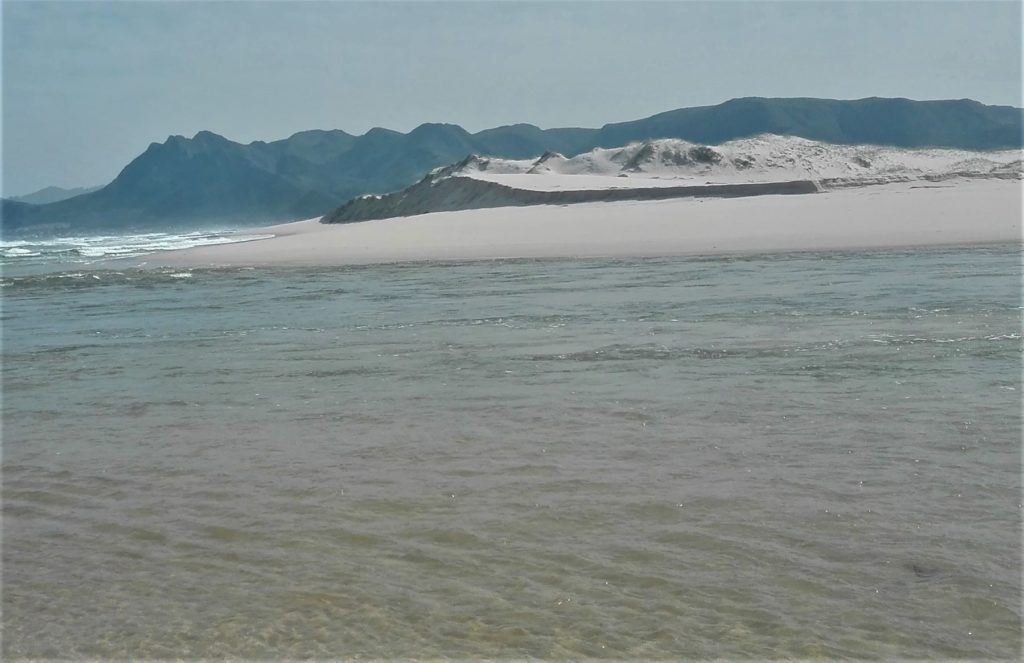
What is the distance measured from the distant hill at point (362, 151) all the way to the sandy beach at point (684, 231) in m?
91.9

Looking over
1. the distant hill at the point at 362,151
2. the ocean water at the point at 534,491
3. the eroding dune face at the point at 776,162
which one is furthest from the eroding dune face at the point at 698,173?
the distant hill at the point at 362,151

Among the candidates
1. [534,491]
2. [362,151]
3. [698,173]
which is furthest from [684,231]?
[362,151]

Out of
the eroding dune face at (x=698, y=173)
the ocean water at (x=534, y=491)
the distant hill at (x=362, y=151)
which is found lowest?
the ocean water at (x=534, y=491)

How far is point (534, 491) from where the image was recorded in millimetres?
5191

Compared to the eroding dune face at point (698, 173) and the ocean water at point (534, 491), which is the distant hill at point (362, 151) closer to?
the eroding dune face at point (698, 173)

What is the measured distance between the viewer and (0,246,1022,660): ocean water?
3.74 m

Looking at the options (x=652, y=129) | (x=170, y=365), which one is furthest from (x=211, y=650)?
(x=652, y=129)

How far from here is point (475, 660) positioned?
3496 millimetres

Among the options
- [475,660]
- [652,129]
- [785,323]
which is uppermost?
[652,129]

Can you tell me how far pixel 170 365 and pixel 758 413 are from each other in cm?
614

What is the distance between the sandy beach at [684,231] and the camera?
66.6 feet

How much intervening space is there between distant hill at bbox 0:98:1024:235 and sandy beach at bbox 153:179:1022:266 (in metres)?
91.9

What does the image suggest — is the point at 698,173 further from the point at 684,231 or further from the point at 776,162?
the point at 684,231

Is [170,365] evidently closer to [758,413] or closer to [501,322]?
[501,322]
